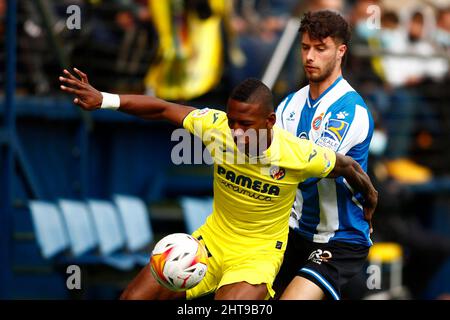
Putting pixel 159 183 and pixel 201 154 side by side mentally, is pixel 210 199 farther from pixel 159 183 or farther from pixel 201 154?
pixel 201 154

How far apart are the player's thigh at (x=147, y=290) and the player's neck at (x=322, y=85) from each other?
168 centimetres

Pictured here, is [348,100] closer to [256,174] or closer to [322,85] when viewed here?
[322,85]

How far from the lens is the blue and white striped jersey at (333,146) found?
7215mm

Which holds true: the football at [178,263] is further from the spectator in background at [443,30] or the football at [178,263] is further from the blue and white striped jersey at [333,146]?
the spectator in background at [443,30]

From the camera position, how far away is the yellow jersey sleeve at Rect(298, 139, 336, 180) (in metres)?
6.84

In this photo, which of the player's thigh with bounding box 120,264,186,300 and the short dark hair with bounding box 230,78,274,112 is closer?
the short dark hair with bounding box 230,78,274,112

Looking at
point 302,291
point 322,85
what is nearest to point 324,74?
point 322,85

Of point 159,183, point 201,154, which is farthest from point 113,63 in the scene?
point 201,154

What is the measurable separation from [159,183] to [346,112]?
5.90 m

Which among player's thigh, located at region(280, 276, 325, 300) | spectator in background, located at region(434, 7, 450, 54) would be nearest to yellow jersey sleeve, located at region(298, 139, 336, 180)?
player's thigh, located at region(280, 276, 325, 300)

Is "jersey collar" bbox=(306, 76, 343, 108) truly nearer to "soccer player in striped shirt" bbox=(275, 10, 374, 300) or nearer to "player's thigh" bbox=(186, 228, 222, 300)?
"soccer player in striped shirt" bbox=(275, 10, 374, 300)

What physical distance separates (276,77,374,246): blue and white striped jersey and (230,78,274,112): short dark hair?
2.06 feet

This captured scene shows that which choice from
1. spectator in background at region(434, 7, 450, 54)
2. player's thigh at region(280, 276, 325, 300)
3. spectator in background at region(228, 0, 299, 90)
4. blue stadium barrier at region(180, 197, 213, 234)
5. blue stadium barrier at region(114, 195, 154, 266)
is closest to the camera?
player's thigh at region(280, 276, 325, 300)

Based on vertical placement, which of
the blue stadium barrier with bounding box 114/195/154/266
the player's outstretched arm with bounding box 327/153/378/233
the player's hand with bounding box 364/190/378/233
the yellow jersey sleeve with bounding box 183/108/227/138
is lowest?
the blue stadium barrier with bounding box 114/195/154/266
